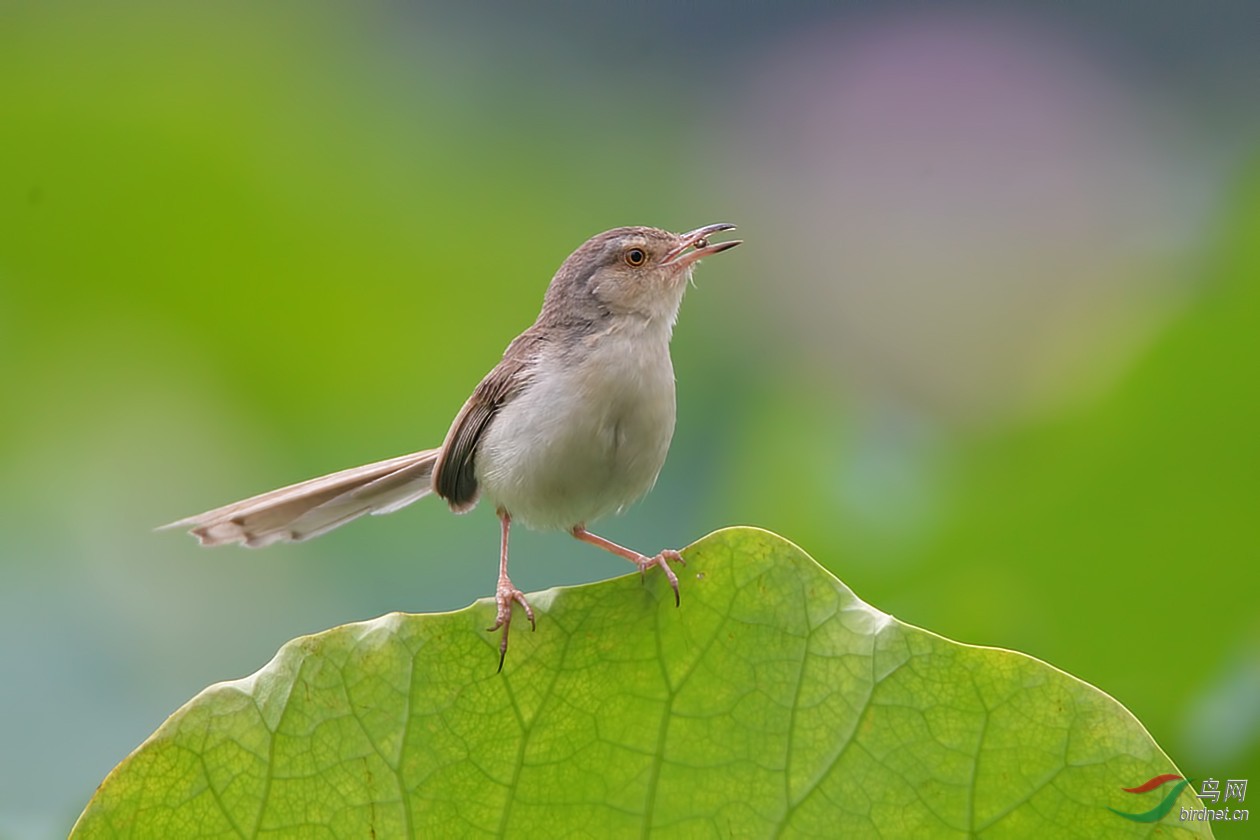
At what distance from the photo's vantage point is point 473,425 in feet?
10.2

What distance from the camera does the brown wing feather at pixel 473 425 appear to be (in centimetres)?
306

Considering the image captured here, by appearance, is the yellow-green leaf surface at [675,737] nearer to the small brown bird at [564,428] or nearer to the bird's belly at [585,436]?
the small brown bird at [564,428]

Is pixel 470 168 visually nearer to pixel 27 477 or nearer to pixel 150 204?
pixel 150 204

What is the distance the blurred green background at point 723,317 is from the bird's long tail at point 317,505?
0.48 meters

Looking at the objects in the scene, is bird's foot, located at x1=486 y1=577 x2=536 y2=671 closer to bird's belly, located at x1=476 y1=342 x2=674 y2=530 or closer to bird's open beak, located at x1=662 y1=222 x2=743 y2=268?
bird's belly, located at x1=476 y1=342 x2=674 y2=530

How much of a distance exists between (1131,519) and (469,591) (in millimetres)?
1812

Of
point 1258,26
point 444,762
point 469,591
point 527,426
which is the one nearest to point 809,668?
point 444,762

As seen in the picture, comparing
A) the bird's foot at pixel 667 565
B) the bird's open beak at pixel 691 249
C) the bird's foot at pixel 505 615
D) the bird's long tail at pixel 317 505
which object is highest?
the bird's open beak at pixel 691 249

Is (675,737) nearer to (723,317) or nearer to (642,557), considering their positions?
(642,557)

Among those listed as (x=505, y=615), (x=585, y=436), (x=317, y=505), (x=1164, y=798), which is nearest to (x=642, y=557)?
(x=585, y=436)

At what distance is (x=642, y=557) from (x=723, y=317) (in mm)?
2122

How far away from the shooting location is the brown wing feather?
10.1 ft

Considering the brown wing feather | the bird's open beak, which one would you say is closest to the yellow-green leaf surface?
the brown wing feather

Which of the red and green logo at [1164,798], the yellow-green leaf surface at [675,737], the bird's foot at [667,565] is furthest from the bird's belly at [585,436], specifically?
the red and green logo at [1164,798]
